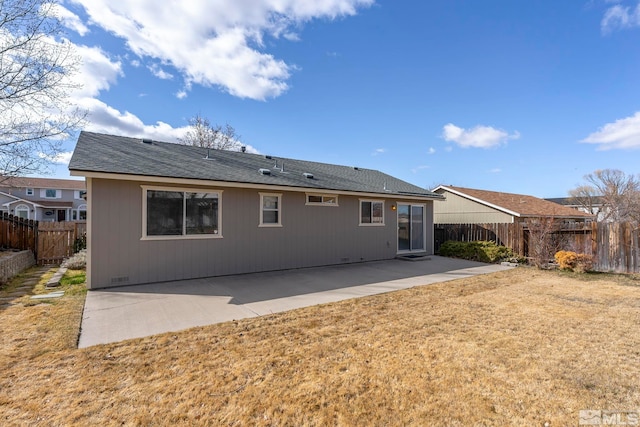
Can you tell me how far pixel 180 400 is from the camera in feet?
8.79

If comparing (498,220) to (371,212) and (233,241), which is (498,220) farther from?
(233,241)

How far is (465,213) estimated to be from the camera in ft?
62.0

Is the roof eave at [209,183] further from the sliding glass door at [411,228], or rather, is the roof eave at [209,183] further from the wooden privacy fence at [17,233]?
the wooden privacy fence at [17,233]

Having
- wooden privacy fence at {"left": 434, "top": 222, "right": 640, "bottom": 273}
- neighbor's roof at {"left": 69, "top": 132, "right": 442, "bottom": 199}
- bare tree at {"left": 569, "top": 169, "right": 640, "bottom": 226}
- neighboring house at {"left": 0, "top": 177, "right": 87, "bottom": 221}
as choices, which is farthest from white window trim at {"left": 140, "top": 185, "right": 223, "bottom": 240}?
bare tree at {"left": 569, "top": 169, "right": 640, "bottom": 226}

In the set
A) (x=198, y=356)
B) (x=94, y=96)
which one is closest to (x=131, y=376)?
(x=198, y=356)

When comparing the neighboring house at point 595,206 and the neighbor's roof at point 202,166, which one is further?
the neighboring house at point 595,206

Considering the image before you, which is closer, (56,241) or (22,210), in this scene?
(56,241)

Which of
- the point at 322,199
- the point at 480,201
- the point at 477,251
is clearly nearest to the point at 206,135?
the point at 322,199

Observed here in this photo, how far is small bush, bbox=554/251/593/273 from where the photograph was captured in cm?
980

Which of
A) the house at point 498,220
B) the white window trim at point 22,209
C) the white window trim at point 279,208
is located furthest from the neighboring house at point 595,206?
the white window trim at point 22,209

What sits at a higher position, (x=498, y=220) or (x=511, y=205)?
(x=511, y=205)

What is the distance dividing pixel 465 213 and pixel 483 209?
115 cm

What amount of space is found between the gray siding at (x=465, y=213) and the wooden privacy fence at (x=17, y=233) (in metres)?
20.8

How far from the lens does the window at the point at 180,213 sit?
294 inches
